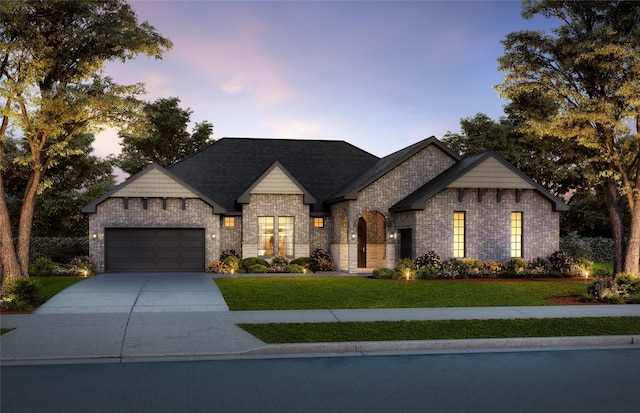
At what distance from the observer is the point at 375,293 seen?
64.0 feet

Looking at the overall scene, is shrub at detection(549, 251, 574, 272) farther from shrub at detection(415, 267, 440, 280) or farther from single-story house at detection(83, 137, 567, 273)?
shrub at detection(415, 267, 440, 280)

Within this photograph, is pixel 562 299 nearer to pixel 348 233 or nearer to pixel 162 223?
pixel 348 233

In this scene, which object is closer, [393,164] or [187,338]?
[187,338]

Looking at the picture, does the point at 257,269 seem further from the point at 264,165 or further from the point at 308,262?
the point at 264,165

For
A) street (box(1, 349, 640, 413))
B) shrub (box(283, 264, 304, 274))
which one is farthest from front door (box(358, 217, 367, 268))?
street (box(1, 349, 640, 413))

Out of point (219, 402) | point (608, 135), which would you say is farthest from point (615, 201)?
point (219, 402)

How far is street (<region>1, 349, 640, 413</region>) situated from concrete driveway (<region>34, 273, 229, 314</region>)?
6.16 meters

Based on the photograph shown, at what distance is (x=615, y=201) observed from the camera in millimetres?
23641

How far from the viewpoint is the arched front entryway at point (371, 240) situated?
108 ft

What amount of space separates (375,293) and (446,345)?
8536 millimetres

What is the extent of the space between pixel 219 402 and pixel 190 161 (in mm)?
28371

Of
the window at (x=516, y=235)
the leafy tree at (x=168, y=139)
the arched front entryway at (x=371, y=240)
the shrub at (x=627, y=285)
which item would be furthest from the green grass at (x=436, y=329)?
the leafy tree at (x=168, y=139)

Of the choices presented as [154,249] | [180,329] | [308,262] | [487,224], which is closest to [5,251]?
[180,329]

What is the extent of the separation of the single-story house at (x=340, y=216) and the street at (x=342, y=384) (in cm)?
1771
